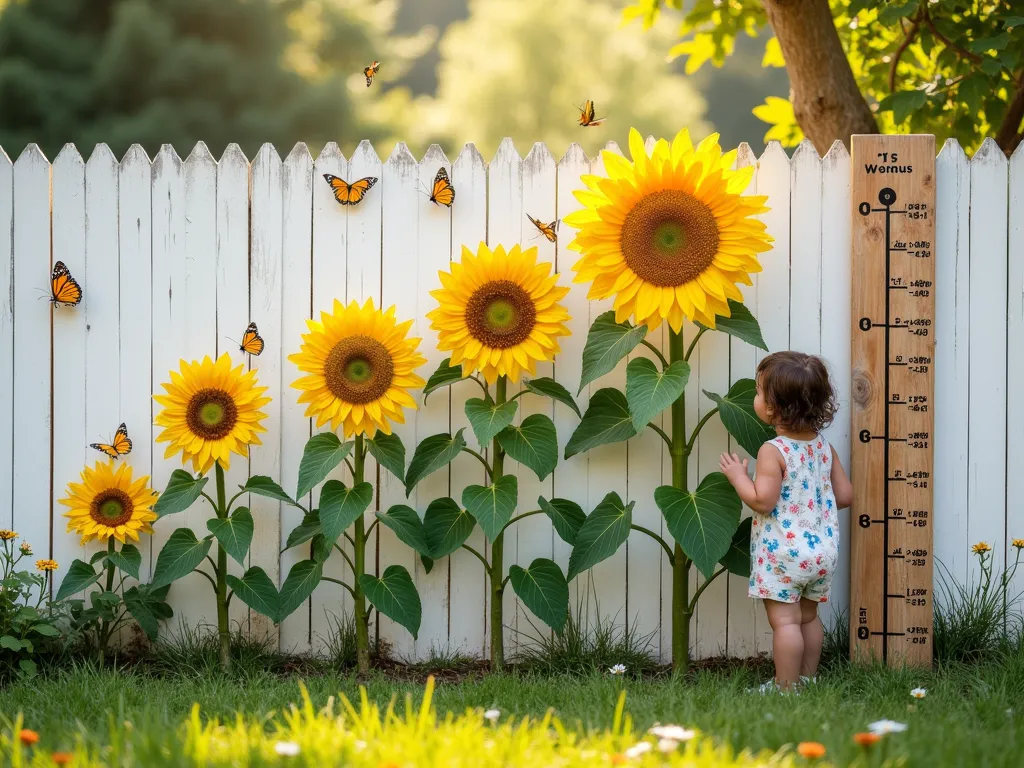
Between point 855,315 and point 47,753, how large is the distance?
3.09 metres

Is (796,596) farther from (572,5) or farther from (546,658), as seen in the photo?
(572,5)

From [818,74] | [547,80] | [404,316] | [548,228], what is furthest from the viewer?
[547,80]

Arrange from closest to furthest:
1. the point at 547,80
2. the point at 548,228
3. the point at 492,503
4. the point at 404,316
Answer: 1. the point at 492,503
2. the point at 548,228
3. the point at 404,316
4. the point at 547,80

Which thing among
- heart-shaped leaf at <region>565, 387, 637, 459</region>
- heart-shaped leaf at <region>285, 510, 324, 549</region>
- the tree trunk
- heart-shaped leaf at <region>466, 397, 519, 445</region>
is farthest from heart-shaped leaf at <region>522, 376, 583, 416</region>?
the tree trunk

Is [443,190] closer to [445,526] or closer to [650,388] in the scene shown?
[650,388]

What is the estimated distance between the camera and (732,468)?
3424 millimetres

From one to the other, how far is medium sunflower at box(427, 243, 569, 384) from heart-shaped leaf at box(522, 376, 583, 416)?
17 centimetres

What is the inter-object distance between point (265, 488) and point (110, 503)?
64 centimetres

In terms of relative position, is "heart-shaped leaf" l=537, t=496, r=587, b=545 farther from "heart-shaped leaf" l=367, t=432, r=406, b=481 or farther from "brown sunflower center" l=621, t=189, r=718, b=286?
"brown sunflower center" l=621, t=189, r=718, b=286

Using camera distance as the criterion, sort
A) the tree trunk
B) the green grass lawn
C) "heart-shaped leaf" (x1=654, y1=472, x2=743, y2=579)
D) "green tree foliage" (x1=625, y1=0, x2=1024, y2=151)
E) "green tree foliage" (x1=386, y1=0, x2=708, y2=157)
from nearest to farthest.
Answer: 1. the green grass lawn
2. "heart-shaped leaf" (x1=654, y1=472, x2=743, y2=579)
3. "green tree foliage" (x1=625, y1=0, x2=1024, y2=151)
4. the tree trunk
5. "green tree foliage" (x1=386, y1=0, x2=708, y2=157)


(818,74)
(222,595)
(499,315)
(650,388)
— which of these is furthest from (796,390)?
(818,74)

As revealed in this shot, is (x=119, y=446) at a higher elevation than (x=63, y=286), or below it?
below

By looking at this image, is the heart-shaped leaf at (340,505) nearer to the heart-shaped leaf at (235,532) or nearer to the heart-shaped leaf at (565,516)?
the heart-shaped leaf at (235,532)

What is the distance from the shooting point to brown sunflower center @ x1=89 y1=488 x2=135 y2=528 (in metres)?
3.73
